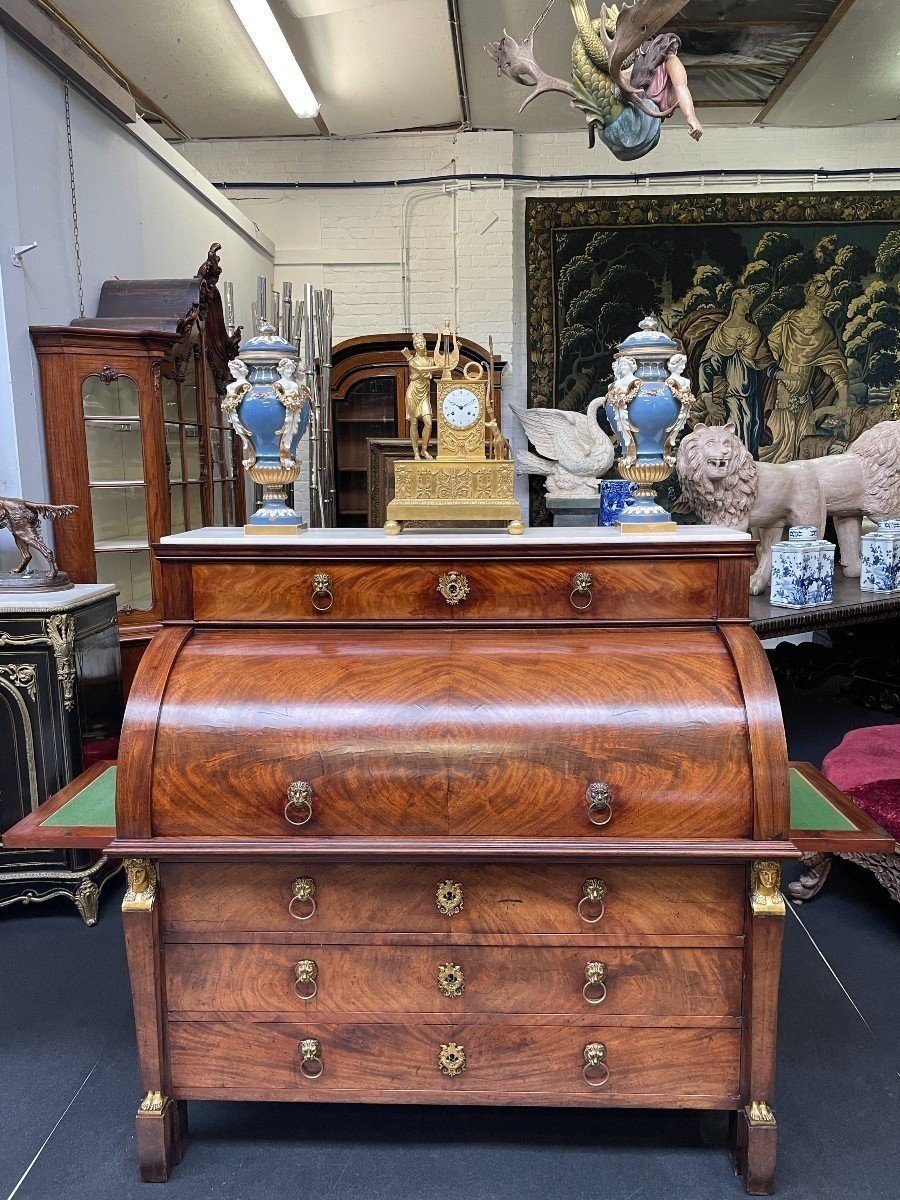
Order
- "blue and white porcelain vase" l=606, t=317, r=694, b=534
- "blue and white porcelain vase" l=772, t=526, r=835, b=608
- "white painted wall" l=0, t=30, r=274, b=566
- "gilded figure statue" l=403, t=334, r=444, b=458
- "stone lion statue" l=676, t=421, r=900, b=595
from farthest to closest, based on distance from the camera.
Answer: "stone lion statue" l=676, t=421, r=900, b=595
"blue and white porcelain vase" l=772, t=526, r=835, b=608
"white painted wall" l=0, t=30, r=274, b=566
"gilded figure statue" l=403, t=334, r=444, b=458
"blue and white porcelain vase" l=606, t=317, r=694, b=534

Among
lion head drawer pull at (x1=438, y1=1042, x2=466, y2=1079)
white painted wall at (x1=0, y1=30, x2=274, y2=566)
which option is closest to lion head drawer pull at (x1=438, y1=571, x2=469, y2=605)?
lion head drawer pull at (x1=438, y1=1042, x2=466, y2=1079)

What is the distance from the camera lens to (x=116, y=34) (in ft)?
16.3

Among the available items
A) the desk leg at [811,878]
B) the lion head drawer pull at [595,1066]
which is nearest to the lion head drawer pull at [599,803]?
the lion head drawer pull at [595,1066]

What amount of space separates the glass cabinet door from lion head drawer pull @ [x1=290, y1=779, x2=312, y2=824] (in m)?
2.31

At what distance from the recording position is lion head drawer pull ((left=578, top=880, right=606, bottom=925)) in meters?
1.88

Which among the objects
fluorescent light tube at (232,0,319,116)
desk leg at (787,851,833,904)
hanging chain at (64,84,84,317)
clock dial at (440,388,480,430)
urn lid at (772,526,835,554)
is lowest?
desk leg at (787,851,833,904)

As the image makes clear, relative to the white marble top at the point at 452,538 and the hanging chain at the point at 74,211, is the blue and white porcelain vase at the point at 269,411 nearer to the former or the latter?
the white marble top at the point at 452,538

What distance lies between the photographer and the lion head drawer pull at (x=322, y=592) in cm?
207

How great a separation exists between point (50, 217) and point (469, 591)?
9.75ft

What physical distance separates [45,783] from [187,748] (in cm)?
150

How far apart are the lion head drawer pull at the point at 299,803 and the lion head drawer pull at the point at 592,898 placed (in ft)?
2.10

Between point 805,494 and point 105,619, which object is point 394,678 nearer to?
point 105,619

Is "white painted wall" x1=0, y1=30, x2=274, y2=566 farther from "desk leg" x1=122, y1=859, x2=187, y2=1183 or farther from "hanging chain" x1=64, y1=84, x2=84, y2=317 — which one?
"desk leg" x1=122, y1=859, x2=187, y2=1183

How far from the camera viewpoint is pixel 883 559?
4805 millimetres
